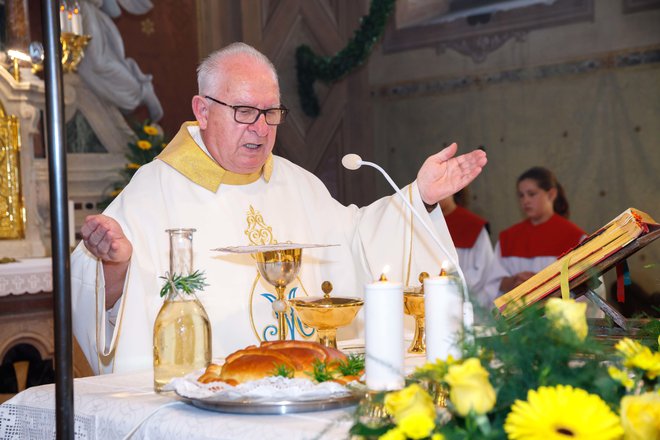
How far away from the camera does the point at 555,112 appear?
10.1m

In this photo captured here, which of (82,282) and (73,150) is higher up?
(73,150)

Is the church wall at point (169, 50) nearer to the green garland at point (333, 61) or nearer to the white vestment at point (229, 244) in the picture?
the green garland at point (333, 61)

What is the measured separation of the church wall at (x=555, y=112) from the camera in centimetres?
956

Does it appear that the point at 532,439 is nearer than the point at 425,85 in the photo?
Yes

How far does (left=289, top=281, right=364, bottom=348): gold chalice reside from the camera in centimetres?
220

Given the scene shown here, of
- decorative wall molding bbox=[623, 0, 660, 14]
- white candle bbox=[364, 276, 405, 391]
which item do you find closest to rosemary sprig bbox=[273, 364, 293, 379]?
white candle bbox=[364, 276, 405, 391]

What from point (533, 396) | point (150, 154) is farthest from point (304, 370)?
point (150, 154)

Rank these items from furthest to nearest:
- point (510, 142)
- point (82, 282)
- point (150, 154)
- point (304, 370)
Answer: point (510, 142)
point (150, 154)
point (82, 282)
point (304, 370)

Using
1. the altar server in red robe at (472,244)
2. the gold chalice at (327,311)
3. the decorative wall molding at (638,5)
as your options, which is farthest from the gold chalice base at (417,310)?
the decorative wall molding at (638,5)

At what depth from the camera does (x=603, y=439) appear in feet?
3.56

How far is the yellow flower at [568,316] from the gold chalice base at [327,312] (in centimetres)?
97

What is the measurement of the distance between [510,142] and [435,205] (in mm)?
7425

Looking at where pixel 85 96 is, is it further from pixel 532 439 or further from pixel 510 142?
pixel 532 439

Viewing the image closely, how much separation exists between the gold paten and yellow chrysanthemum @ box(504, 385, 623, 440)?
6.34m
